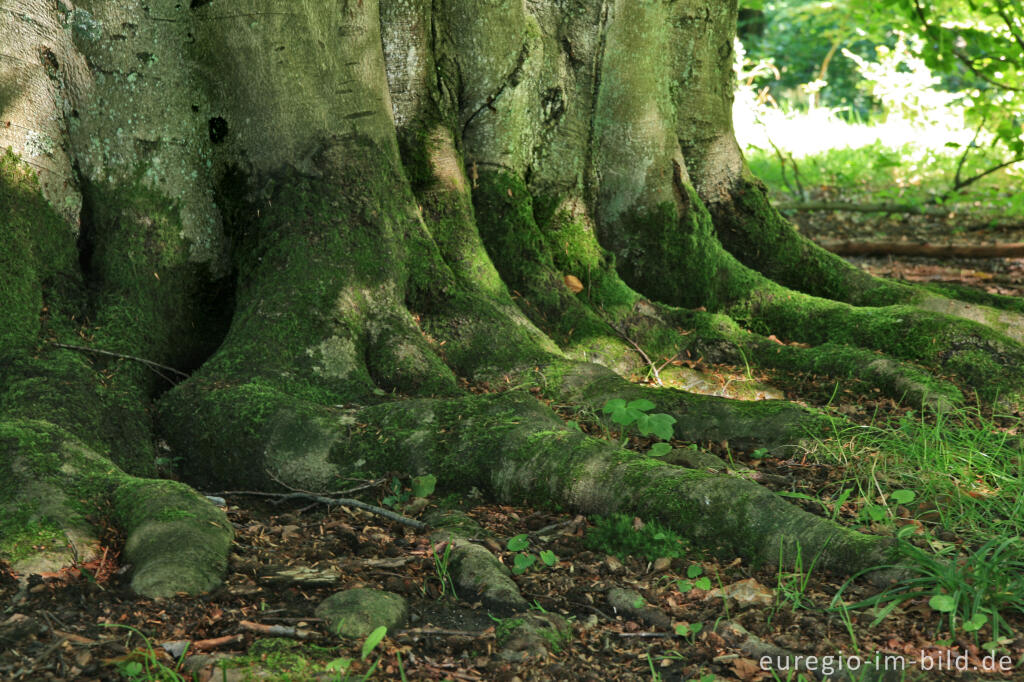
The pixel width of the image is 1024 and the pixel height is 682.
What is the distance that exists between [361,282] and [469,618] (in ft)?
6.21

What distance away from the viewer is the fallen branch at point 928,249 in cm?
874

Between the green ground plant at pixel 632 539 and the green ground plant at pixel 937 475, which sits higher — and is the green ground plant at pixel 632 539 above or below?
below

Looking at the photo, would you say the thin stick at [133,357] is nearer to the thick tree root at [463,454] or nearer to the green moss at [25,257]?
the green moss at [25,257]

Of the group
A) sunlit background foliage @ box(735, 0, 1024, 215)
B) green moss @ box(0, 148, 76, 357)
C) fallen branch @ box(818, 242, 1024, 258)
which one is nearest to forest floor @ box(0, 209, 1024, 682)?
green moss @ box(0, 148, 76, 357)

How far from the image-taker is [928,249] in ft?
29.6

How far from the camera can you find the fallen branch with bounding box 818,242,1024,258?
874 cm

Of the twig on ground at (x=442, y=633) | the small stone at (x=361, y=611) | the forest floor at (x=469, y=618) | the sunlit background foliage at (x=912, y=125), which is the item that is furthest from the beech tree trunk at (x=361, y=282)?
the sunlit background foliage at (x=912, y=125)

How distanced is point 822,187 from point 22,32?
34.2ft

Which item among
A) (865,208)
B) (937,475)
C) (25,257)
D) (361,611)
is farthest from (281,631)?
(865,208)

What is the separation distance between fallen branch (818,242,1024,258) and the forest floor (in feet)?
21.5

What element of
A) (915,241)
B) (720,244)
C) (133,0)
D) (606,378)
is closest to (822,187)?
(915,241)

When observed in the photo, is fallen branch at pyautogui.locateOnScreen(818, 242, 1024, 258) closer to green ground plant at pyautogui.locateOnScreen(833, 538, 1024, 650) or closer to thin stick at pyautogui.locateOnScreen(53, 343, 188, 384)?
green ground plant at pyautogui.locateOnScreen(833, 538, 1024, 650)

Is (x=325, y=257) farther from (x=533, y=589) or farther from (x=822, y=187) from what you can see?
(x=822, y=187)

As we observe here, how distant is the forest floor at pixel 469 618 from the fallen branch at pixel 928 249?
6.55 meters
